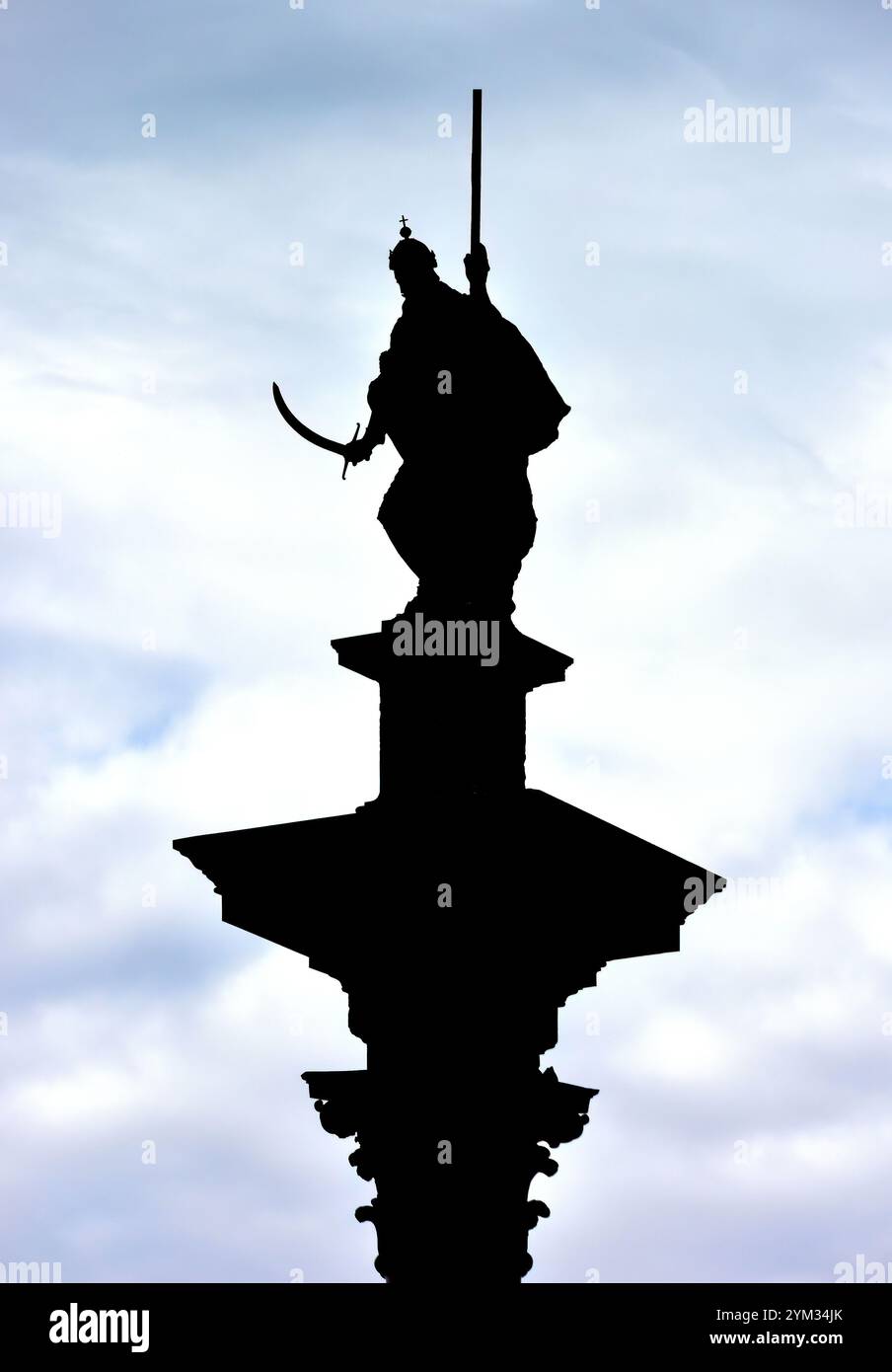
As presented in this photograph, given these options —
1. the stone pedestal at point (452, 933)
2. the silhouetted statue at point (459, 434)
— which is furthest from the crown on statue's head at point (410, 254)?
the stone pedestal at point (452, 933)

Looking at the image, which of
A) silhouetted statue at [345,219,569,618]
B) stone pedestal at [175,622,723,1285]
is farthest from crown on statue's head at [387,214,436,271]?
stone pedestal at [175,622,723,1285]

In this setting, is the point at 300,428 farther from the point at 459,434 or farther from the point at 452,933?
the point at 452,933

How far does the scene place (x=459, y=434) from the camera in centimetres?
1544

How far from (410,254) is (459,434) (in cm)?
152

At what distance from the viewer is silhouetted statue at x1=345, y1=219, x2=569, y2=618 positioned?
50.5ft

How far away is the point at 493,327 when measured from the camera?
1557 centimetres

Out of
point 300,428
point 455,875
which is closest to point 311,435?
Answer: point 300,428

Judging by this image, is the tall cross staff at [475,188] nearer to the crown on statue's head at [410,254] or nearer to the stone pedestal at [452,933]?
the crown on statue's head at [410,254]

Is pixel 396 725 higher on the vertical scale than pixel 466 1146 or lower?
higher

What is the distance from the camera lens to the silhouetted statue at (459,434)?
1538 centimetres
